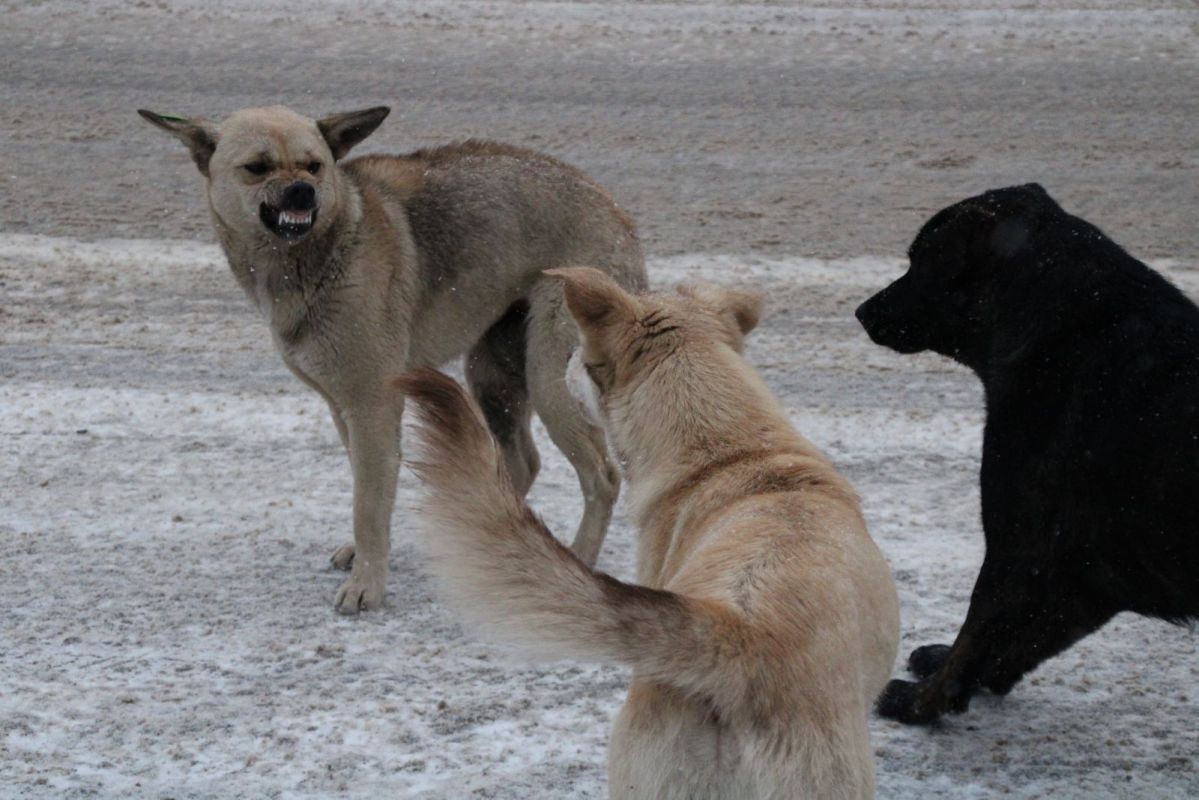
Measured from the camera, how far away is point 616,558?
19.7 feet

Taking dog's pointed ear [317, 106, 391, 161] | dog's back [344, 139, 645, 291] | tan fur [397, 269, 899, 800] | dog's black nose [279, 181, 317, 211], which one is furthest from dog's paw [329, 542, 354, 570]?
tan fur [397, 269, 899, 800]

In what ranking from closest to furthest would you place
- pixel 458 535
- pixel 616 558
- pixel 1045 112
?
pixel 458 535 → pixel 616 558 → pixel 1045 112

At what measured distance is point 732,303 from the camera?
400cm

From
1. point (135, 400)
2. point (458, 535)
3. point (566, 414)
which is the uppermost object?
point (458, 535)

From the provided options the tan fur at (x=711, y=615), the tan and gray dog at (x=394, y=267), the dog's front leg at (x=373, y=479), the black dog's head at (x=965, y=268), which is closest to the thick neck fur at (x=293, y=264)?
the tan and gray dog at (x=394, y=267)

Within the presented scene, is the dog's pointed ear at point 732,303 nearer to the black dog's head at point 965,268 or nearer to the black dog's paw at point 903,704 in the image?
the black dog's head at point 965,268

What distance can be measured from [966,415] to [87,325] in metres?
5.15

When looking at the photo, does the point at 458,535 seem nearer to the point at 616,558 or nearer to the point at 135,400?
the point at 616,558

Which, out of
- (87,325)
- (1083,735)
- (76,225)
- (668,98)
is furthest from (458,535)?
(668,98)

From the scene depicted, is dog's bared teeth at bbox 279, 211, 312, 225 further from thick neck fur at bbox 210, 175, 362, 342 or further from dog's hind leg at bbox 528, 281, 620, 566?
dog's hind leg at bbox 528, 281, 620, 566

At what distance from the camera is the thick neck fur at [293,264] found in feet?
18.0

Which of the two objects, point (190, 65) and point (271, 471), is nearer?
point (271, 471)

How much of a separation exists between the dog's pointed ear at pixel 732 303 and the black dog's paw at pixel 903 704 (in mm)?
1384

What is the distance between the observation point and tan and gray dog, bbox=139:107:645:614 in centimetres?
546
